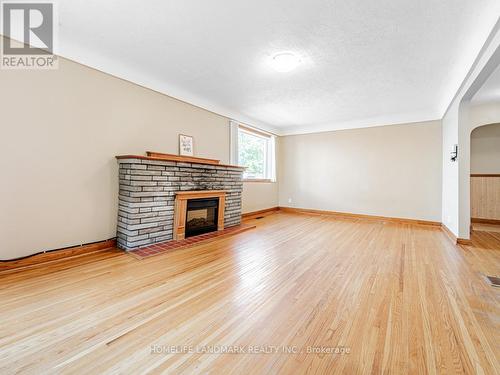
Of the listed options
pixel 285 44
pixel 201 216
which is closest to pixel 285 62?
pixel 285 44

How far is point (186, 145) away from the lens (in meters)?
3.88

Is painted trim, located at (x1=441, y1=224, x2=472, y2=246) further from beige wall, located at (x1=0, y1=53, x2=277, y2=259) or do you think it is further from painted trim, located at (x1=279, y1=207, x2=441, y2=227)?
beige wall, located at (x1=0, y1=53, x2=277, y2=259)

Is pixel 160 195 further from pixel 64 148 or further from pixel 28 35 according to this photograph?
pixel 28 35

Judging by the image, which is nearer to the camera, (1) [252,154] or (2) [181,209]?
(2) [181,209]

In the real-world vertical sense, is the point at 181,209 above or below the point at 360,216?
above

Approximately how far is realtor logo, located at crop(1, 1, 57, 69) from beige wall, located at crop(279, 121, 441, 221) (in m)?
5.41

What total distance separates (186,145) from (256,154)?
2.53 metres

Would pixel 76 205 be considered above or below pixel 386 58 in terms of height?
below

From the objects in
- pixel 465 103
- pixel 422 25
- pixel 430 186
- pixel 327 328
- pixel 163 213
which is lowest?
pixel 327 328

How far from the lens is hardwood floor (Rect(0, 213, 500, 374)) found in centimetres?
112

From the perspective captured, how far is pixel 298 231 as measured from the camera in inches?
161

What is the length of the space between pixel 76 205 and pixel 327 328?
Answer: 2.97 meters

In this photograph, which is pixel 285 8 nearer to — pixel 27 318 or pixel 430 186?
pixel 27 318

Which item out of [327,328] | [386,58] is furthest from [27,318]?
[386,58]
